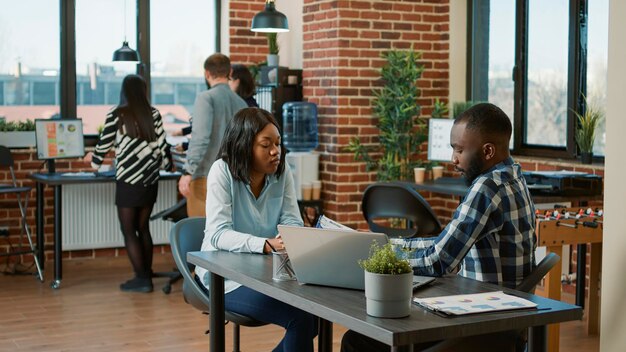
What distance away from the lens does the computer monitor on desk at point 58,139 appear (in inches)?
276

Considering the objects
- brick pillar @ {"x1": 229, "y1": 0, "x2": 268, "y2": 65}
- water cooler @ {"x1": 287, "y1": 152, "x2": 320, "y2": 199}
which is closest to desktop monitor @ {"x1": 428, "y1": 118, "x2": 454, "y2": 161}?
water cooler @ {"x1": 287, "y1": 152, "x2": 320, "y2": 199}

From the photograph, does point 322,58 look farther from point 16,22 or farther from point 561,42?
point 16,22

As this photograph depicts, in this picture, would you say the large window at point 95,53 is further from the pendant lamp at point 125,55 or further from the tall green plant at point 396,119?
the tall green plant at point 396,119

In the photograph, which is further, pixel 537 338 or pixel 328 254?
pixel 328 254

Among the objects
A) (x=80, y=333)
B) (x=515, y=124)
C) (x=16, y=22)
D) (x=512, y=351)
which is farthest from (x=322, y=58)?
(x=512, y=351)

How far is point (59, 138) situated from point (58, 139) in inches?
0.4

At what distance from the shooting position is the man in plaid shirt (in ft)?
9.86

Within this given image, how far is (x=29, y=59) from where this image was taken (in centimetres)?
755

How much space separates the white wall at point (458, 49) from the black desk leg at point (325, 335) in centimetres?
407

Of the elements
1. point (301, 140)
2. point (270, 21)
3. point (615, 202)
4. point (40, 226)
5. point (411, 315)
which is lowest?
point (40, 226)

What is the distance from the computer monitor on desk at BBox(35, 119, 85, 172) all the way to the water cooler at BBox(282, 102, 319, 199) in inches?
62.4

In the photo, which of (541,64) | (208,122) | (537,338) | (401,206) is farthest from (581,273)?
(537,338)

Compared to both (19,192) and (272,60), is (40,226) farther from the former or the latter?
(272,60)

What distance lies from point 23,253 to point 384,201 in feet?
9.61
